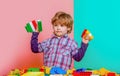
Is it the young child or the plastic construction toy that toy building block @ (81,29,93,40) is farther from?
the plastic construction toy

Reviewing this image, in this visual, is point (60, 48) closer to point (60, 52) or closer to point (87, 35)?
point (60, 52)

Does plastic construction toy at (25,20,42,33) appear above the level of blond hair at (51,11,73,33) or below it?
below

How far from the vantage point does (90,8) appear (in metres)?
2.07

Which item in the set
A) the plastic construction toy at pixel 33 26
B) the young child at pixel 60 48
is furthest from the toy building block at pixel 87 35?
the plastic construction toy at pixel 33 26

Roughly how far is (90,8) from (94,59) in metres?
0.29

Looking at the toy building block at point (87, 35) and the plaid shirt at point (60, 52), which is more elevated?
the toy building block at point (87, 35)

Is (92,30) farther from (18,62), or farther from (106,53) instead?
(18,62)

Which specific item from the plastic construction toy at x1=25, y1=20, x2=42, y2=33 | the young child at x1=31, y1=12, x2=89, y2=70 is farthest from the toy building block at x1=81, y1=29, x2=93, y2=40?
the plastic construction toy at x1=25, y1=20, x2=42, y2=33

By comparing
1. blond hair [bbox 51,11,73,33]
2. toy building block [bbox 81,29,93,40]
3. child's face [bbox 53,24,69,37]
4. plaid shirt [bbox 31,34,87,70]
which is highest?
blond hair [bbox 51,11,73,33]

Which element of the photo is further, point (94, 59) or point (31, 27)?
point (94, 59)

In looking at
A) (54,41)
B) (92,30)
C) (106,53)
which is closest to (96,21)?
(92,30)

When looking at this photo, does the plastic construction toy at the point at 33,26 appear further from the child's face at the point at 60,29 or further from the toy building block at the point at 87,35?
the toy building block at the point at 87,35

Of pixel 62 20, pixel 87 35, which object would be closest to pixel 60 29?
pixel 62 20

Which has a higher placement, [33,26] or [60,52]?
[33,26]
